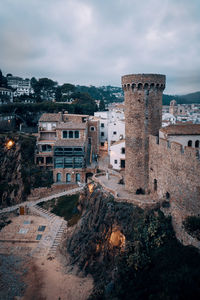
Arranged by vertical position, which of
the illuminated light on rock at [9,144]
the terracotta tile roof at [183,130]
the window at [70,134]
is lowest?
the illuminated light on rock at [9,144]

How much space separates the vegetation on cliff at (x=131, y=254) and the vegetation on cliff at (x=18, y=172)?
1405 cm

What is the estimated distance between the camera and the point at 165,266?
15.1 metres

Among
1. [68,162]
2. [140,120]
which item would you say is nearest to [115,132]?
[68,162]

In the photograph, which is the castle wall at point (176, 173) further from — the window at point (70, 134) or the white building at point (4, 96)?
the white building at point (4, 96)

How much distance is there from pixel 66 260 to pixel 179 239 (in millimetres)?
13113

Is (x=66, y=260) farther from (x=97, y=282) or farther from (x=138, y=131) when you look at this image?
(x=138, y=131)

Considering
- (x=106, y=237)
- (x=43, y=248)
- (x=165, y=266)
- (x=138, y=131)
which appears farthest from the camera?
(x=43, y=248)

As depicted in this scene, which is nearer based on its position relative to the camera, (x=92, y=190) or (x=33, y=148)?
(x=92, y=190)

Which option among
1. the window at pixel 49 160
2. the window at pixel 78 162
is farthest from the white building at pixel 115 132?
the window at pixel 49 160

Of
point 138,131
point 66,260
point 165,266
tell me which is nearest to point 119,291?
point 165,266

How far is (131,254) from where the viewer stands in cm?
1817

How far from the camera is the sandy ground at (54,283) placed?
2011 cm

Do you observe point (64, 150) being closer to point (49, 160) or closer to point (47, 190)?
point (49, 160)

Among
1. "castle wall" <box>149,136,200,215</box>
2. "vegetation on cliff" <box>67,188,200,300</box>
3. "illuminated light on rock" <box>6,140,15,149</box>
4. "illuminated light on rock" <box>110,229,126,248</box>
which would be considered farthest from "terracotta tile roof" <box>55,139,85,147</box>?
"illuminated light on rock" <box>110,229,126,248</box>
